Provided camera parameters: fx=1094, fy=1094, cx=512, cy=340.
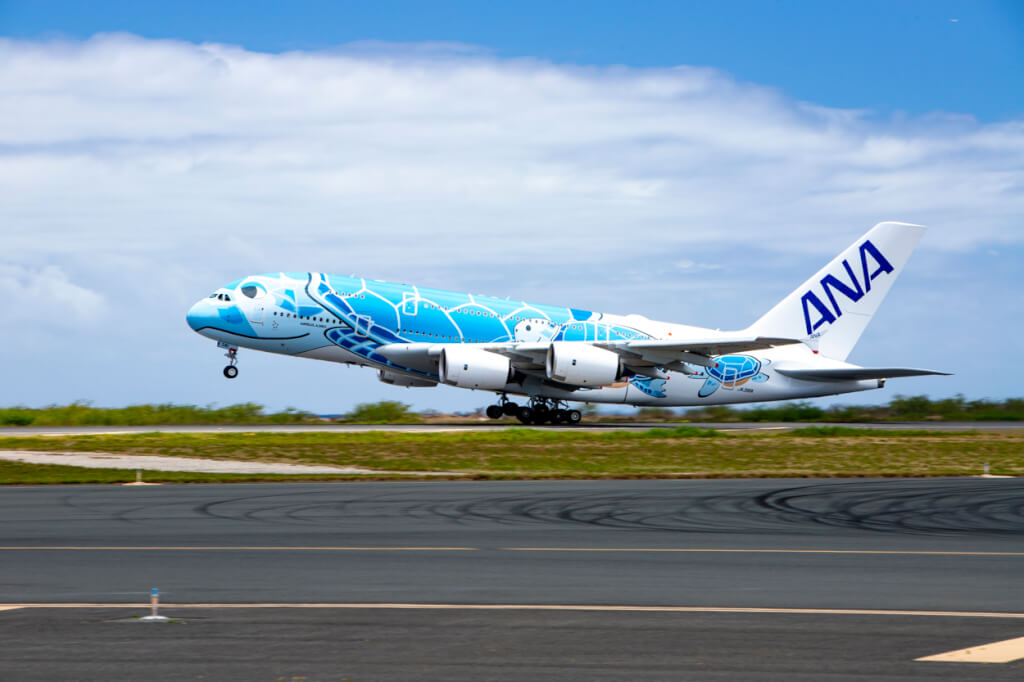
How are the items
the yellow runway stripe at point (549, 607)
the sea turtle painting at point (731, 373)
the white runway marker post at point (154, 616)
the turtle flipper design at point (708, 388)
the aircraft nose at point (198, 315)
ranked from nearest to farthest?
the white runway marker post at point (154, 616) → the yellow runway stripe at point (549, 607) → the aircraft nose at point (198, 315) → the sea turtle painting at point (731, 373) → the turtle flipper design at point (708, 388)

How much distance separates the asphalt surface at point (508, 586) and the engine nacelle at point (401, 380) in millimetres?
21457

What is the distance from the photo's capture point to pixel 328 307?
36.2 metres

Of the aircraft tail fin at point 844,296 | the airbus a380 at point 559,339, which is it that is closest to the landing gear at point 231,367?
the airbus a380 at point 559,339

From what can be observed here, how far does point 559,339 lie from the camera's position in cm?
3972

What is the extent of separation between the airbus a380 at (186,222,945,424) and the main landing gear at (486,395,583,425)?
5 centimetres

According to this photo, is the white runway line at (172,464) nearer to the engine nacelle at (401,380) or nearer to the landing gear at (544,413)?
the engine nacelle at (401,380)

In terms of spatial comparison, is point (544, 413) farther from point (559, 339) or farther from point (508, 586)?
point (508, 586)

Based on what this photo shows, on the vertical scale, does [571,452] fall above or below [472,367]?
below

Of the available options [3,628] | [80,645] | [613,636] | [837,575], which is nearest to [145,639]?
[80,645]

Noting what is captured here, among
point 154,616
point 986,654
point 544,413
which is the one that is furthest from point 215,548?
point 544,413

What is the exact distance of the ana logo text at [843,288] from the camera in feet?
142

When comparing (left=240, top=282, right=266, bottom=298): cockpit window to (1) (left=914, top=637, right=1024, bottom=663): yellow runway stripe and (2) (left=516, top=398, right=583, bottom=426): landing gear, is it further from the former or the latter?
(1) (left=914, top=637, right=1024, bottom=663): yellow runway stripe

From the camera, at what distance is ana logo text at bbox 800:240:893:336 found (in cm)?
4328

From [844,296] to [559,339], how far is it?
12.3 meters
